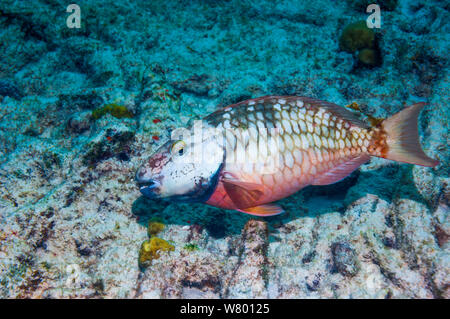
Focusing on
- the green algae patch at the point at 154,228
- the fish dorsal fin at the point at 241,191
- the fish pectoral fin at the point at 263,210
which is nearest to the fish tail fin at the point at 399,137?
the fish pectoral fin at the point at 263,210

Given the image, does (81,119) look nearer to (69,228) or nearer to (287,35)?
(69,228)

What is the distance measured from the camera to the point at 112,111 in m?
4.03

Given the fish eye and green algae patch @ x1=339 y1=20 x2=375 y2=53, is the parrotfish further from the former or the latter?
green algae patch @ x1=339 y1=20 x2=375 y2=53

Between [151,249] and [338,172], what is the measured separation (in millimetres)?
2258

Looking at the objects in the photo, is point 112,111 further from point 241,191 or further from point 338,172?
point 338,172

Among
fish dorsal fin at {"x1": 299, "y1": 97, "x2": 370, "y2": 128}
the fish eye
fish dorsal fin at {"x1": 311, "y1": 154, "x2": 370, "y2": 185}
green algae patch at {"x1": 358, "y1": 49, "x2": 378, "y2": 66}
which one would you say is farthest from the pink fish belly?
green algae patch at {"x1": 358, "y1": 49, "x2": 378, "y2": 66}

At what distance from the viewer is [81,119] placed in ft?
13.7

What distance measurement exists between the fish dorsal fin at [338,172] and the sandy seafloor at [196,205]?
67 centimetres

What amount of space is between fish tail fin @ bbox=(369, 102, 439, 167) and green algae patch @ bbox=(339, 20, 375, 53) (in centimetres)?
283

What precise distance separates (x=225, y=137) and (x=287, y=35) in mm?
4366

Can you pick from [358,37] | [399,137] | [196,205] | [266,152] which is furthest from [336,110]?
[358,37]

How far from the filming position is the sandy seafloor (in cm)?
277

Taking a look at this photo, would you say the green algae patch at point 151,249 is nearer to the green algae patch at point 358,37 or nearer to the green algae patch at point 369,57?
the green algae patch at point 369,57
